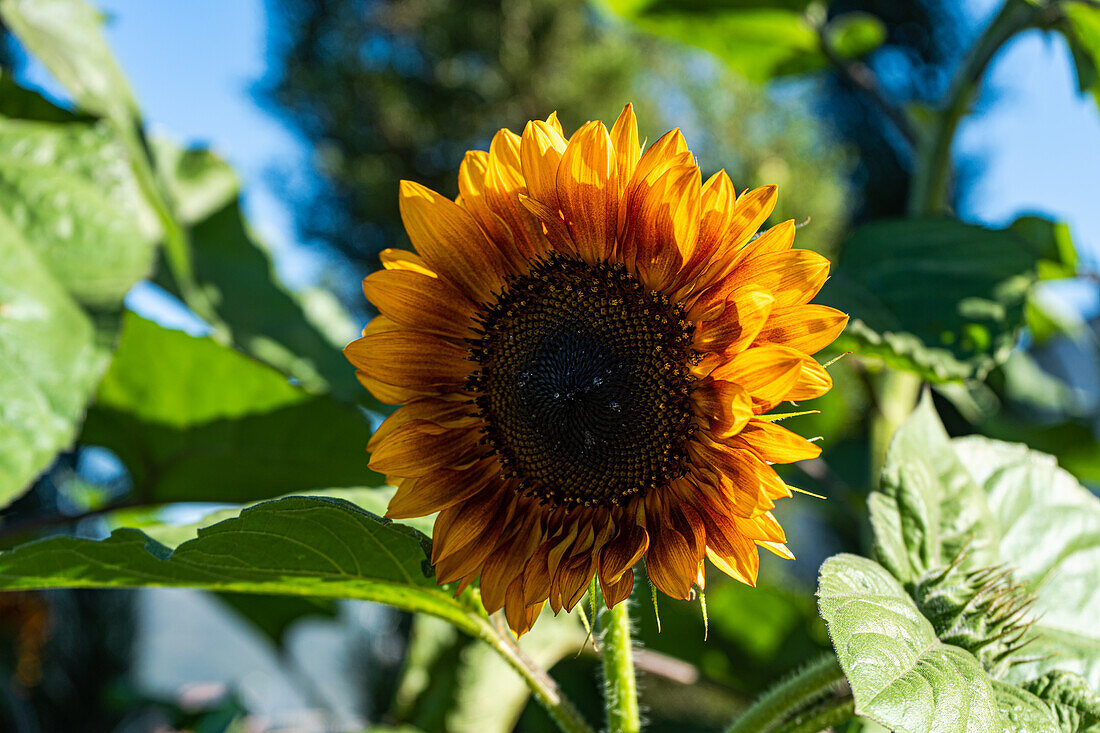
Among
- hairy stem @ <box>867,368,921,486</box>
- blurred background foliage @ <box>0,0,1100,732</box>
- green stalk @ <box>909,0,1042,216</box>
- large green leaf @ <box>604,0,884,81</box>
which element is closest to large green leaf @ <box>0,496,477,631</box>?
blurred background foliage @ <box>0,0,1100,732</box>

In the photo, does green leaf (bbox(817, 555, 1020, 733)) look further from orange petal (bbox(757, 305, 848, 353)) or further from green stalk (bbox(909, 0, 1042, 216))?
green stalk (bbox(909, 0, 1042, 216))

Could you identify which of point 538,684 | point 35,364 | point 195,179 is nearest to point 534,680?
point 538,684

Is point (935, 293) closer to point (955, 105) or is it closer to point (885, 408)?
point (885, 408)

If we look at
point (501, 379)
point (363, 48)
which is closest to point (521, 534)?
point (501, 379)

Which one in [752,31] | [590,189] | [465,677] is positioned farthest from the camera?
[752,31]

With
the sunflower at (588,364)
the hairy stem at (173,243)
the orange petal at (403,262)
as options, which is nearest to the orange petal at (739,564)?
the sunflower at (588,364)

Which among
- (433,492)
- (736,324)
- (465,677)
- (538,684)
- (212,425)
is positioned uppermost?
(736,324)

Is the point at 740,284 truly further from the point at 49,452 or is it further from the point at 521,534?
the point at 49,452
